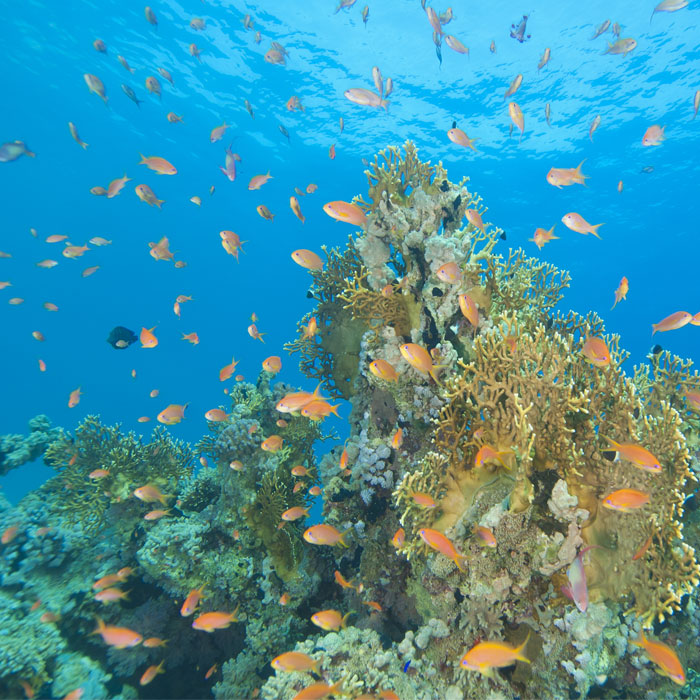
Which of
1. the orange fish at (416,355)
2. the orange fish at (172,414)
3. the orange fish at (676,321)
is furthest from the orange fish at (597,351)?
the orange fish at (172,414)

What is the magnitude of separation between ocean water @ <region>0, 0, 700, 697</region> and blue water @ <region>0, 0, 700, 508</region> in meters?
0.17

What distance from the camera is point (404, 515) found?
419 cm

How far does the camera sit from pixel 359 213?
573 cm

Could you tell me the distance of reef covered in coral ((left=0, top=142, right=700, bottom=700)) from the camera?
3.67 m

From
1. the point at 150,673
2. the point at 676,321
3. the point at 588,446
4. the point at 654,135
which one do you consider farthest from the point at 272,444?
the point at 654,135

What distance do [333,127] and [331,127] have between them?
0.66 ft

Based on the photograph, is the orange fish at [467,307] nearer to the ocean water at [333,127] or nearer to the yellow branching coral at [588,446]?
the yellow branching coral at [588,446]

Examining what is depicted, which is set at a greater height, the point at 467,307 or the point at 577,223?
the point at 577,223

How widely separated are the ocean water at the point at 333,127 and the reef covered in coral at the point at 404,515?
10.7 feet

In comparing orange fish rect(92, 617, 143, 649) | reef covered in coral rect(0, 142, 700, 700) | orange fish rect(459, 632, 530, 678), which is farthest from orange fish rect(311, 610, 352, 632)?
orange fish rect(459, 632, 530, 678)

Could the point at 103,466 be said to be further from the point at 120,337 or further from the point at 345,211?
the point at 345,211

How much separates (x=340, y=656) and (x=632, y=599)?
3131 millimetres

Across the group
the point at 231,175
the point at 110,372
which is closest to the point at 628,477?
the point at 231,175

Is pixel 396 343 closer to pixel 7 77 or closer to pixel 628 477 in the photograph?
pixel 628 477
